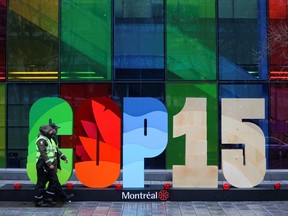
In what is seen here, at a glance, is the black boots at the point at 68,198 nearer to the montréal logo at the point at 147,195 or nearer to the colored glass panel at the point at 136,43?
the montréal logo at the point at 147,195

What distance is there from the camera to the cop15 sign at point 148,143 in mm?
10531

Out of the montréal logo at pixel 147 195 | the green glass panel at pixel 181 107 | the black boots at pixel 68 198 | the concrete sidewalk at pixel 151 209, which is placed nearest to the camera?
the concrete sidewalk at pixel 151 209

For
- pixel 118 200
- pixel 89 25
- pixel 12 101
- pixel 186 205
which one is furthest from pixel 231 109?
pixel 12 101


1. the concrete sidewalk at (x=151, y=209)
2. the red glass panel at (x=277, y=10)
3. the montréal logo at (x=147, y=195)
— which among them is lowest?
the concrete sidewalk at (x=151, y=209)

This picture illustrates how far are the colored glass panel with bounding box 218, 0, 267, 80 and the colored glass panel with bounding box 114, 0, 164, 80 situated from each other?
2.03 meters

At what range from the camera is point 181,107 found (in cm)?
1467

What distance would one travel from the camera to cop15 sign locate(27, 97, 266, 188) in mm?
10531

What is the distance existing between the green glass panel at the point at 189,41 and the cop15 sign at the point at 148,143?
4.18 metres

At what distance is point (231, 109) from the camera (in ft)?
35.1

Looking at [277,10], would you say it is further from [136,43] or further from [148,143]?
[148,143]

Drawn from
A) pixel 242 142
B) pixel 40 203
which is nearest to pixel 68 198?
pixel 40 203

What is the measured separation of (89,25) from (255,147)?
7047mm

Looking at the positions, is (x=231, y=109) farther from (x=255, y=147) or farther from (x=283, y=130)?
(x=283, y=130)

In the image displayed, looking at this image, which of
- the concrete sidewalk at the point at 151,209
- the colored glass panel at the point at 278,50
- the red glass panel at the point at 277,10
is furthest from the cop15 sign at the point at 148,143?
the red glass panel at the point at 277,10
